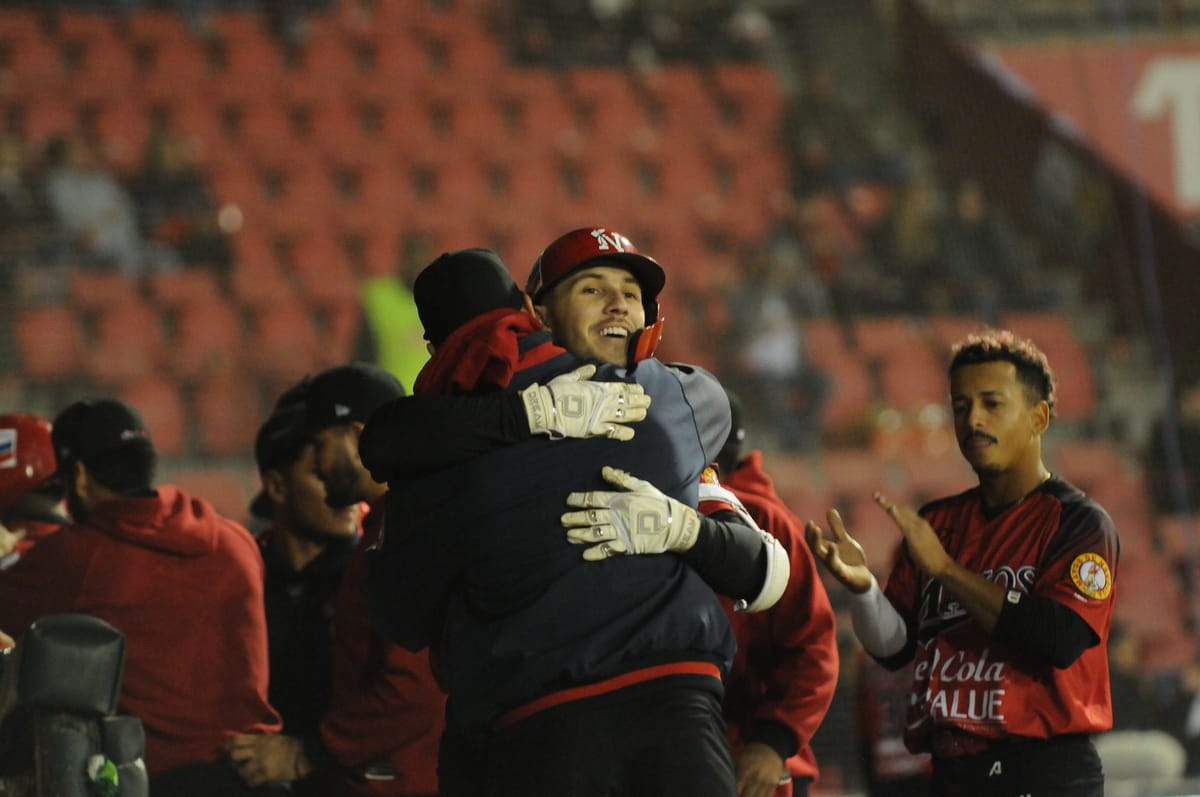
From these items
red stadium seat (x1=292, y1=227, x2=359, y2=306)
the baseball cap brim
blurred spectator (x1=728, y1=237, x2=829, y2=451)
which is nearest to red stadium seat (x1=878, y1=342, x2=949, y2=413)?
blurred spectator (x1=728, y1=237, x2=829, y2=451)

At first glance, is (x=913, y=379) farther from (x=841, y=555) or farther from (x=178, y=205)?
(x=841, y=555)

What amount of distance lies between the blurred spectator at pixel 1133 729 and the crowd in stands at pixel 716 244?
0.17 ft

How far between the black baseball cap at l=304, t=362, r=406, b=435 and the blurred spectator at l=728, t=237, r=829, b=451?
622 cm

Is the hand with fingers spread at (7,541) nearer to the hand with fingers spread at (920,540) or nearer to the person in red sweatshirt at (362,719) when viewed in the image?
the person in red sweatshirt at (362,719)

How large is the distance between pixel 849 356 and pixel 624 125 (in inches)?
105

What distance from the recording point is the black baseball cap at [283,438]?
3.69 metres

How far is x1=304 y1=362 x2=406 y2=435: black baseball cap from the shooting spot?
3.56 metres

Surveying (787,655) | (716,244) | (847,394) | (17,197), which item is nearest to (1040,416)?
(787,655)

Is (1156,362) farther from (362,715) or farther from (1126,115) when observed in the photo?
(362,715)

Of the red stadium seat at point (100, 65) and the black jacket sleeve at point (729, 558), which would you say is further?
the red stadium seat at point (100, 65)

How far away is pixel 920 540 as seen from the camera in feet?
9.32

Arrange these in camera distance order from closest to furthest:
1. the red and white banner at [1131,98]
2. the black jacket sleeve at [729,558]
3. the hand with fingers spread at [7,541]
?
1. the black jacket sleeve at [729,558]
2. the hand with fingers spread at [7,541]
3. the red and white banner at [1131,98]

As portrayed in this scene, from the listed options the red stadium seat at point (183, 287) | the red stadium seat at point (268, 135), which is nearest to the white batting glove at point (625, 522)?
the red stadium seat at point (183, 287)

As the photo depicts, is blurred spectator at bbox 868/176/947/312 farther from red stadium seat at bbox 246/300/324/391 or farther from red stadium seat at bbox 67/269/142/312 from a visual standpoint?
red stadium seat at bbox 67/269/142/312
